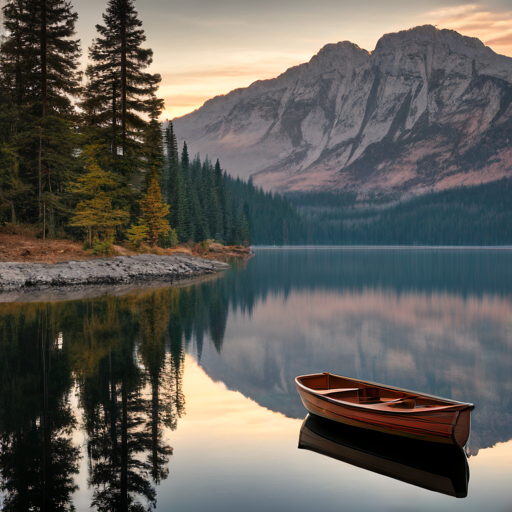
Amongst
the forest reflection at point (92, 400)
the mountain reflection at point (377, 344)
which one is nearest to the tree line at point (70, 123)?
the mountain reflection at point (377, 344)

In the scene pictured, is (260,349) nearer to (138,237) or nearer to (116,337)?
(116,337)

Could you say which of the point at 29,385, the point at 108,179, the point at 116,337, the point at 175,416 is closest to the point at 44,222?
the point at 108,179

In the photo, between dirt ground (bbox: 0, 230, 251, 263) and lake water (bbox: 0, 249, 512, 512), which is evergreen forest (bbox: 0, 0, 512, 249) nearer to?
dirt ground (bbox: 0, 230, 251, 263)

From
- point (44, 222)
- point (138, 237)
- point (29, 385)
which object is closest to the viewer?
point (29, 385)

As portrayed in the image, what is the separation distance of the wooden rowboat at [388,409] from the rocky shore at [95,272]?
32319 millimetres

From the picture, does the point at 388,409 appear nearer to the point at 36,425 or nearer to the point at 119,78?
the point at 36,425

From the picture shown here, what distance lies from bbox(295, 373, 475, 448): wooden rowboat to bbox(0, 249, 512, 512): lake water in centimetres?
88

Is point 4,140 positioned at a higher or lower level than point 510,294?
higher

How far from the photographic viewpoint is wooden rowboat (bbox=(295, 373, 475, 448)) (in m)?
12.1

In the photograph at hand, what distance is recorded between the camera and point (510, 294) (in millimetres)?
50031

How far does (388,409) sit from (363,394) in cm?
220

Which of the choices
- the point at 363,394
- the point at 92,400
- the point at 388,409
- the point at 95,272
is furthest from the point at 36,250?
the point at 388,409

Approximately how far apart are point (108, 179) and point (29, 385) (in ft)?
130

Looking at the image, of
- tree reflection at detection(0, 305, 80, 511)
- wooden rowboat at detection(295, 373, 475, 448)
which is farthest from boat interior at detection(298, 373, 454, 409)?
tree reflection at detection(0, 305, 80, 511)
